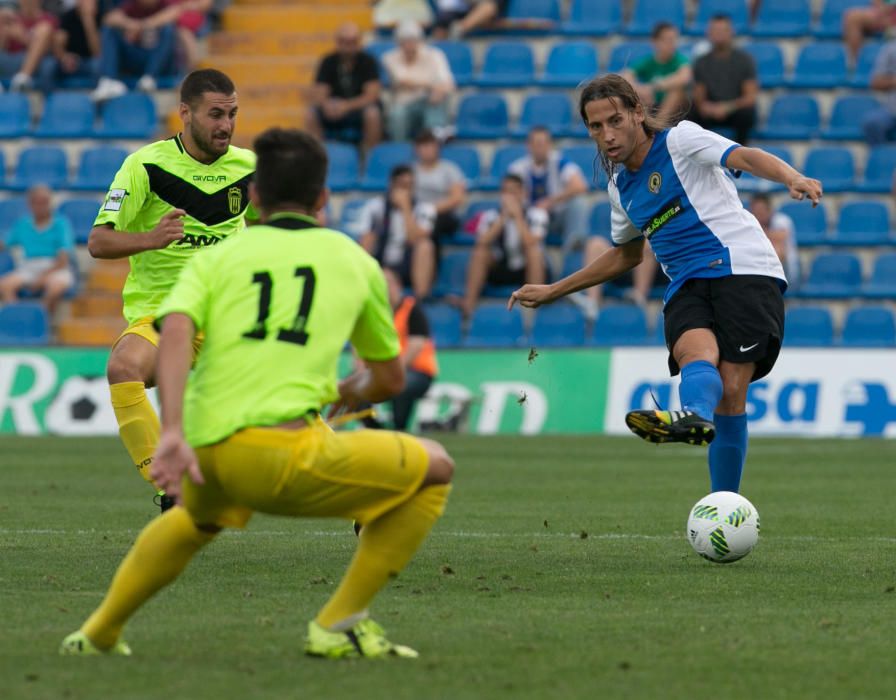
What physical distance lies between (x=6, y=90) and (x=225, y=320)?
18183 millimetres

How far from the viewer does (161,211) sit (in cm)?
834

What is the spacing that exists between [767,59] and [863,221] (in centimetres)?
268

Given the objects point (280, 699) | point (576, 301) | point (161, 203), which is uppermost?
point (161, 203)

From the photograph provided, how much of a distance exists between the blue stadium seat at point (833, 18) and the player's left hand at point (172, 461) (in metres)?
17.2

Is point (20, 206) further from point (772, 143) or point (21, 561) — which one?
point (21, 561)

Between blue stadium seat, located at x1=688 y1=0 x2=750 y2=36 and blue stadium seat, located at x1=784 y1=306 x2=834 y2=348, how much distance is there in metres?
4.48

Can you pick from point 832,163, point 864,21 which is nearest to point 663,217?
point 832,163

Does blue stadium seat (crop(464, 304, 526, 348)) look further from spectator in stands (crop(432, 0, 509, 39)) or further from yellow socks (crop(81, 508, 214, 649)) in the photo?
yellow socks (crop(81, 508, 214, 649))

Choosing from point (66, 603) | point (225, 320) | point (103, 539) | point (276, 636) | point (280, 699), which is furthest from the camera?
point (103, 539)

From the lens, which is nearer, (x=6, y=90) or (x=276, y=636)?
(x=276, y=636)

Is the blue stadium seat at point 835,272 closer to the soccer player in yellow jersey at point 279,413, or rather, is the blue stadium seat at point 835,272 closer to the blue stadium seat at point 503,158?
the blue stadium seat at point 503,158

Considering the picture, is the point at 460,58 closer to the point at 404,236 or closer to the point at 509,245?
the point at 404,236

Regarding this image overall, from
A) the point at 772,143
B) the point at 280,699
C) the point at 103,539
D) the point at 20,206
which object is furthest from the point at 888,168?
the point at 280,699

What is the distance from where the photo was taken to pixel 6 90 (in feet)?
71.7
